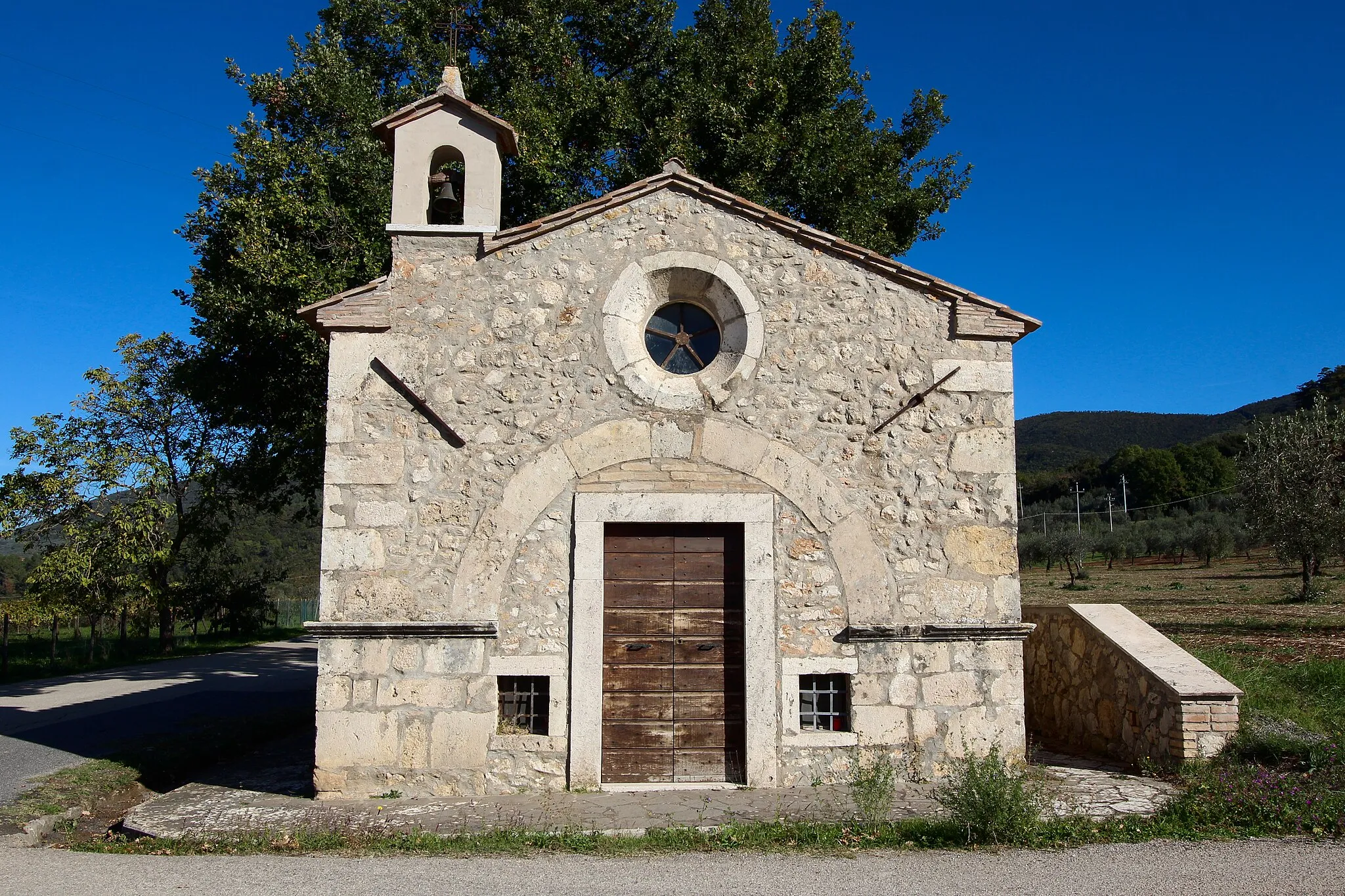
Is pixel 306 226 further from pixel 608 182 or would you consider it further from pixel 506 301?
pixel 506 301

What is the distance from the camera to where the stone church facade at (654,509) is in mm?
7406

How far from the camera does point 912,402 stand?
7844mm

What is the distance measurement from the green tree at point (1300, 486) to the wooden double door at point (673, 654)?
19.4 m

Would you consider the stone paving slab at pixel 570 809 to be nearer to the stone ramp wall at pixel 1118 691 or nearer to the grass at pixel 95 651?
A: the stone ramp wall at pixel 1118 691

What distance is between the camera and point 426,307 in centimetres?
781

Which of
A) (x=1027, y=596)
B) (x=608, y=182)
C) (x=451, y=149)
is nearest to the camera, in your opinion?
(x=451, y=149)

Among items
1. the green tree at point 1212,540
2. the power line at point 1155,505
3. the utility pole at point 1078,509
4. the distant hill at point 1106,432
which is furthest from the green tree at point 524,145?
the distant hill at point 1106,432

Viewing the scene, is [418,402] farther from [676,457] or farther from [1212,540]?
[1212,540]

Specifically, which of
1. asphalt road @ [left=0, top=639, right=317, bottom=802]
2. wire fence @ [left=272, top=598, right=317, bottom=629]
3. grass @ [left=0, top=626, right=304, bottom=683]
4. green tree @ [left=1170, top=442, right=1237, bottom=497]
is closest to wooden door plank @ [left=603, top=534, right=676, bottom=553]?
asphalt road @ [left=0, top=639, right=317, bottom=802]

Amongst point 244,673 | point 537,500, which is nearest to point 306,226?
point 537,500

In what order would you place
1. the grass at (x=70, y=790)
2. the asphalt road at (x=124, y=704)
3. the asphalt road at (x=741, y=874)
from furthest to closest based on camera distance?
1. the asphalt road at (x=124, y=704)
2. the grass at (x=70, y=790)
3. the asphalt road at (x=741, y=874)

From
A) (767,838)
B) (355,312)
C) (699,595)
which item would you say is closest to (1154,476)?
(699,595)

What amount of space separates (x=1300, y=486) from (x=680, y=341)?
2039cm

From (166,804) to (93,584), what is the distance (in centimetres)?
1709
